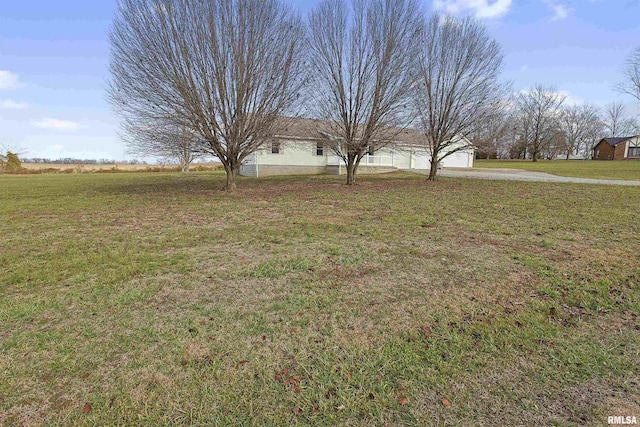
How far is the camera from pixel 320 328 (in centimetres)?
281

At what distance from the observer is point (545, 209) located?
349 inches

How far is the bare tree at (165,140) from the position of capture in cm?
1067

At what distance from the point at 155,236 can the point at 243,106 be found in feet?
22.7

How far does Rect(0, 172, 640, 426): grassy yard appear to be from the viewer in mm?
1950

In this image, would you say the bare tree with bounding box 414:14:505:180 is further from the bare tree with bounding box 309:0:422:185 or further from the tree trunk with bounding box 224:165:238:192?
the tree trunk with bounding box 224:165:238:192

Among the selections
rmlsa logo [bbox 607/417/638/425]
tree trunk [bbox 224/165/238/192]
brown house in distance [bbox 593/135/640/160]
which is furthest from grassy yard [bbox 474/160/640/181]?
rmlsa logo [bbox 607/417/638/425]

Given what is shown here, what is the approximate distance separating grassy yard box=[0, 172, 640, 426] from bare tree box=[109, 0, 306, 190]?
6.02m

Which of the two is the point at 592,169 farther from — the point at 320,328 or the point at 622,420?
the point at 320,328

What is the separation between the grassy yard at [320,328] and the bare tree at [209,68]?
237 inches

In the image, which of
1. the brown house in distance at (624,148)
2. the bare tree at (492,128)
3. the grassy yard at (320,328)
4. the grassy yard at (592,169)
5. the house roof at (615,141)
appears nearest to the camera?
the grassy yard at (320,328)

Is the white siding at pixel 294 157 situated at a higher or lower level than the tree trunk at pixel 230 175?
higher

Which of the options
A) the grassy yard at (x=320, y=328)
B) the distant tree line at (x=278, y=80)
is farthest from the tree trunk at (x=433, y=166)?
the grassy yard at (x=320, y=328)

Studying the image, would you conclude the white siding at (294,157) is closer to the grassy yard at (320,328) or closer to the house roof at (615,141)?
the grassy yard at (320,328)

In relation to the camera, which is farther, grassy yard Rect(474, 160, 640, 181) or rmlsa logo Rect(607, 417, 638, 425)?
grassy yard Rect(474, 160, 640, 181)
